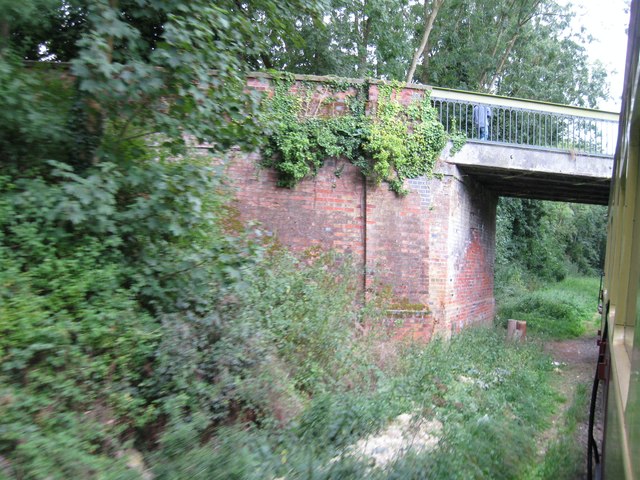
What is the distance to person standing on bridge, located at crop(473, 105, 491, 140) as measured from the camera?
9.58 metres

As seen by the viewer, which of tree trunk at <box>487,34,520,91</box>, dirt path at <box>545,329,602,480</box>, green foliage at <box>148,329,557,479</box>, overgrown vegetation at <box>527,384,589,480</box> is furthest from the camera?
tree trunk at <box>487,34,520,91</box>

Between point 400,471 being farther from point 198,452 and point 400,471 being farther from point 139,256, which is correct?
point 139,256

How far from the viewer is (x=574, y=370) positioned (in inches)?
369

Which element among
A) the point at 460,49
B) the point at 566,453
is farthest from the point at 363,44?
the point at 566,453

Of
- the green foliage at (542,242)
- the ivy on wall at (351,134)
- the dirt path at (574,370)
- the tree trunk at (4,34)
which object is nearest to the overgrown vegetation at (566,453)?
the dirt path at (574,370)

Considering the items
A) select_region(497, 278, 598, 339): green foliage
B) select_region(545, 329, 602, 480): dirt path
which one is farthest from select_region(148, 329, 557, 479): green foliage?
select_region(497, 278, 598, 339): green foliage

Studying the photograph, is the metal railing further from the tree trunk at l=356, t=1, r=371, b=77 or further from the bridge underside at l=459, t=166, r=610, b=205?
the tree trunk at l=356, t=1, r=371, b=77

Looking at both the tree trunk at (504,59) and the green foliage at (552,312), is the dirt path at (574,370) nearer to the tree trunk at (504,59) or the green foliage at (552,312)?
the green foliage at (552,312)

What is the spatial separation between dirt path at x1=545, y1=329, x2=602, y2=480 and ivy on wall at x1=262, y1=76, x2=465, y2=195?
4.19m

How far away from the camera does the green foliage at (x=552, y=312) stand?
533 inches

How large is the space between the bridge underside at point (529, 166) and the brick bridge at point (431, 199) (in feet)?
0.06

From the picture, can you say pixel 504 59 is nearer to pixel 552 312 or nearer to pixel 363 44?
pixel 363 44

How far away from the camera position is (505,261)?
18812mm

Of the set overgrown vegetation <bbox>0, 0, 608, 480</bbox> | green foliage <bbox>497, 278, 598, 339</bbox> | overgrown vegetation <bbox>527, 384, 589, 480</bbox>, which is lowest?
green foliage <bbox>497, 278, 598, 339</bbox>
